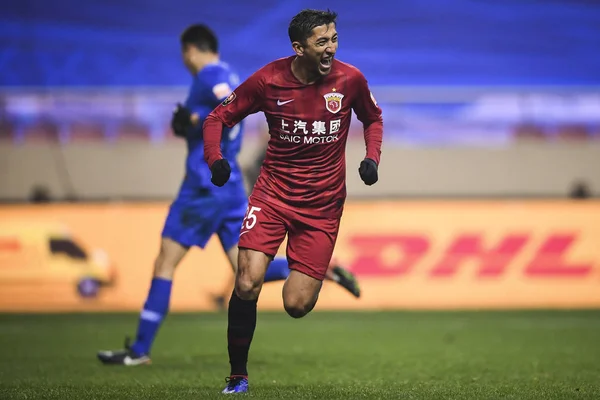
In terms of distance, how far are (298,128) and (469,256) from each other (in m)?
6.79

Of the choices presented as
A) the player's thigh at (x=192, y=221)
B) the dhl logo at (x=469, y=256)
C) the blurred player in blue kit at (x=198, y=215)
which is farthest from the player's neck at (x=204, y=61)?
the dhl logo at (x=469, y=256)

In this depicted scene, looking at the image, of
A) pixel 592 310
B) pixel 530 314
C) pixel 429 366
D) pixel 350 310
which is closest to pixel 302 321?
pixel 350 310

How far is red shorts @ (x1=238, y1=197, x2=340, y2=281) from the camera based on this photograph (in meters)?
6.22

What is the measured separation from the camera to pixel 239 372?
6.21 m

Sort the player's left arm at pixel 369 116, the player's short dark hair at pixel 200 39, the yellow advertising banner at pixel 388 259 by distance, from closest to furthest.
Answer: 1. the player's left arm at pixel 369 116
2. the player's short dark hair at pixel 200 39
3. the yellow advertising banner at pixel 388 259

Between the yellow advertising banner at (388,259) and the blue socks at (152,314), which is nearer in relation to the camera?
the blue socks at (152,314)

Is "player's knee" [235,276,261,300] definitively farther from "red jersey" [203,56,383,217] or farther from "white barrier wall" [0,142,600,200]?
"white barrier wall" [0,142,600,200]

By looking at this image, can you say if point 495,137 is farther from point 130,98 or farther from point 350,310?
point 130,98

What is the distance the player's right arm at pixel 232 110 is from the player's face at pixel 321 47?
350 millimetres

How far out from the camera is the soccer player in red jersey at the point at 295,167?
20.3ft

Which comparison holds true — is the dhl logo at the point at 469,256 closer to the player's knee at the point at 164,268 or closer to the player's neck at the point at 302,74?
the player's knee at the point at 164,268

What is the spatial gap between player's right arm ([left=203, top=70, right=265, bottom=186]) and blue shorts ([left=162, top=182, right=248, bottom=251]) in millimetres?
1776

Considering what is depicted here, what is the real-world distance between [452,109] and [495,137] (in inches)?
29.8

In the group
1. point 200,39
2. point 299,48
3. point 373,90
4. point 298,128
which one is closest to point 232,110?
point 298,128
